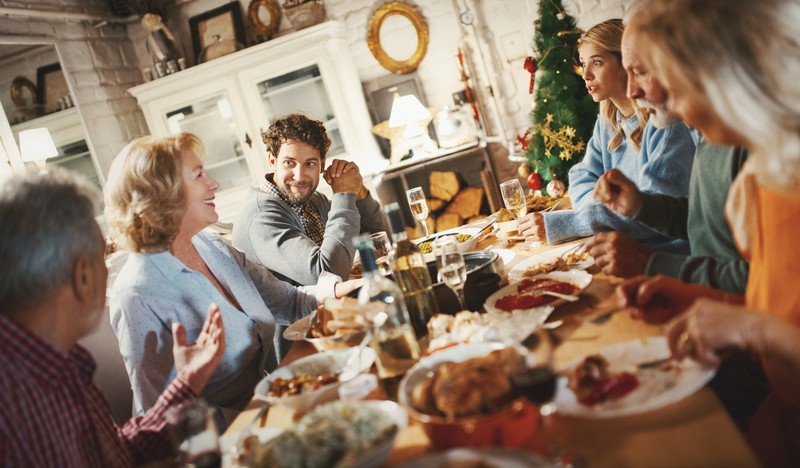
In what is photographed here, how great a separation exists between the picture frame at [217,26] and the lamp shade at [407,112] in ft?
4.53

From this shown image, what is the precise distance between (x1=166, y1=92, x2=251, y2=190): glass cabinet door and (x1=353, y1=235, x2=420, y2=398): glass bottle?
12.1 ft

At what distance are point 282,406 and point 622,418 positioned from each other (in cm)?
64

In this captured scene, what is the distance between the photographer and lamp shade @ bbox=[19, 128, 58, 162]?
362cm

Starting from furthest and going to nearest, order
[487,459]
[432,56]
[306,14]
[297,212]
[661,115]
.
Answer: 1. [432,56]
2. [306,14]
3. [297,212]
4. [661,115]
5. [487,459]

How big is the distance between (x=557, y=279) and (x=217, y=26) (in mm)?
4155

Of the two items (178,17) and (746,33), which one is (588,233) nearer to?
(746,33)

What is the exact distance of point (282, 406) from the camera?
1155mm

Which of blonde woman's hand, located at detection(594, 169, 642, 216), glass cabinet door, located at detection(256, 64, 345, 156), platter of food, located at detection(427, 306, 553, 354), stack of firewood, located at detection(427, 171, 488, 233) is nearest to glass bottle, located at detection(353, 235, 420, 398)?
platter of food, located at detection(427, 306, 553, 354)

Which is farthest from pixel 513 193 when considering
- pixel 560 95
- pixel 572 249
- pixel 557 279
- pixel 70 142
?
pixel 70 142

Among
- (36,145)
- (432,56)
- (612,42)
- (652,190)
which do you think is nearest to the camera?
(652,190)

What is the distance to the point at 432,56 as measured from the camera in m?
4.55

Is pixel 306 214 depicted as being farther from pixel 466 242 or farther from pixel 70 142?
pixel 70 142

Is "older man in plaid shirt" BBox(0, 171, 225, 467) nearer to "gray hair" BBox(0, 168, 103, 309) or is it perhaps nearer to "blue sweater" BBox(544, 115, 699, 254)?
"gray hair" BBox(0, 168, 103, 309)

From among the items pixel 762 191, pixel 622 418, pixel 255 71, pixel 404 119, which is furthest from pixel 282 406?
pixel 255 71
